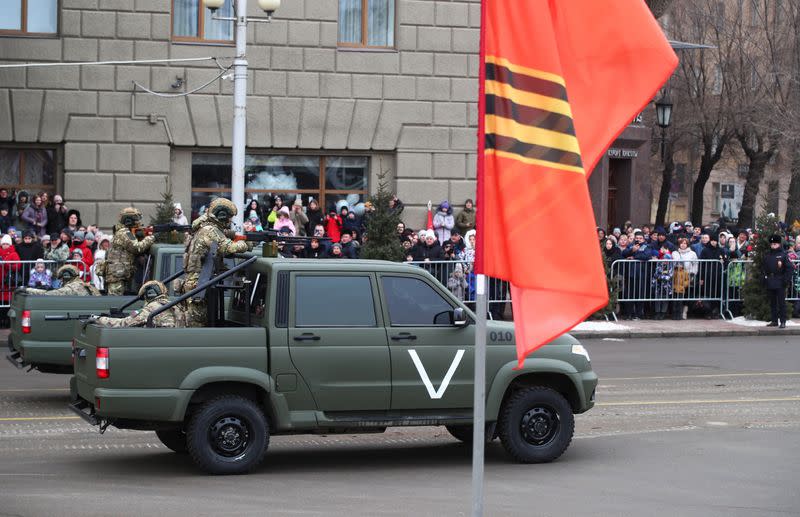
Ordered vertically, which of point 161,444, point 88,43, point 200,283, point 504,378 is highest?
point 88,43

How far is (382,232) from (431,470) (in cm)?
1422

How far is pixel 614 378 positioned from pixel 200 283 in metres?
7.72

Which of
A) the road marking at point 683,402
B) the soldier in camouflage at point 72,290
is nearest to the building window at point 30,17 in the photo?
the soldier in camouflage at point 72,290

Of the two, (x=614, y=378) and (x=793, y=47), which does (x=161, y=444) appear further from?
(x=793, y=47)

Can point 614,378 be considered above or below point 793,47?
below

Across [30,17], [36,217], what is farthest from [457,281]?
[30,17]

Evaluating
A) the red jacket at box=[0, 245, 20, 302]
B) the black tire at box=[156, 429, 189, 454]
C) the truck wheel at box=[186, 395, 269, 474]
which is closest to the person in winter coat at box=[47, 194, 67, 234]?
the red jacket at box=[0, 245, 20, 302]

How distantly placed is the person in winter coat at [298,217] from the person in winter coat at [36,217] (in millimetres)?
4943

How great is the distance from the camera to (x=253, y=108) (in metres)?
28.3

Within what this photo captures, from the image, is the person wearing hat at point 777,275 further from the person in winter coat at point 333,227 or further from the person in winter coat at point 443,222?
the person in winter coat at point 333,227

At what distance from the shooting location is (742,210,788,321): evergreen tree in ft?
86.6

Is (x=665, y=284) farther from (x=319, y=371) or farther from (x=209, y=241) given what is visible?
(x=319, y=371)

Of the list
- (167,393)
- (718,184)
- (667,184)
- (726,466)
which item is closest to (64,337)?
(167,393)

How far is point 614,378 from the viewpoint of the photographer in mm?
17953
